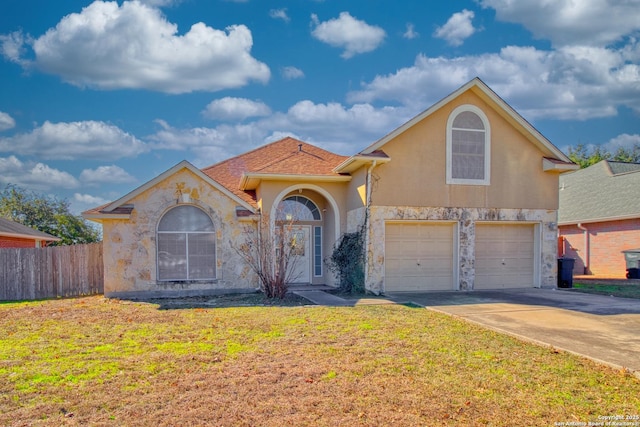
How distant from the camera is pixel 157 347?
300 inches

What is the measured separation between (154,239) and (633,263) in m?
19.3

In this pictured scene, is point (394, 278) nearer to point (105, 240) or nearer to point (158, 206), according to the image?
point (158, 206)

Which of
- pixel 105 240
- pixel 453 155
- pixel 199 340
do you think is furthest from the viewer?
pixel 453 155

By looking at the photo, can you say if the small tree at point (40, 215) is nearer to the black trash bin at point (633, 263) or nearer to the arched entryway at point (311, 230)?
the arched entryway at point (311, 230)

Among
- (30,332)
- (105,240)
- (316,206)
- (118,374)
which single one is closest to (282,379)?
(118,374)

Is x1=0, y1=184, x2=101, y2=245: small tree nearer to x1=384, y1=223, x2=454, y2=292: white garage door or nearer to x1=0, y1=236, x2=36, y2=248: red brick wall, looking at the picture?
x1=0, y1=236, x2=36, y2=248: red brick wall

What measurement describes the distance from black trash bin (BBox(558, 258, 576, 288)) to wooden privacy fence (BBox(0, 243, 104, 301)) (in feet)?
52.4

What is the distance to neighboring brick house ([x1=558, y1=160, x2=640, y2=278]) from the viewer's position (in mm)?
21219

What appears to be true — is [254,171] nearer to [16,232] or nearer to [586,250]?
[16,232]

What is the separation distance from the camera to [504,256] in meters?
15.8

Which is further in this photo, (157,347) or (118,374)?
(157,347)

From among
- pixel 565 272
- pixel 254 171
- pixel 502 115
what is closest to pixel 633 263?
pixel 565 272

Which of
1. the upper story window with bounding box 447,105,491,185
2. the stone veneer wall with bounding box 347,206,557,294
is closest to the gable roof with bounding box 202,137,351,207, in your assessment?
the stone veneer wall with bounding box 347,206,557,294

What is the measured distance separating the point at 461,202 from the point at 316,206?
516cm
